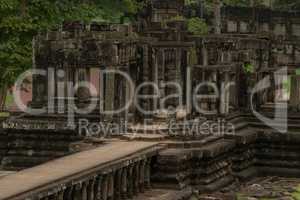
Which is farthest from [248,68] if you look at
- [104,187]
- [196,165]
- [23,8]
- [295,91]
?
[104,187]

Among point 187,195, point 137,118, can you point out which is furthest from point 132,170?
point 137,118

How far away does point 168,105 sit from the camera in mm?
19125

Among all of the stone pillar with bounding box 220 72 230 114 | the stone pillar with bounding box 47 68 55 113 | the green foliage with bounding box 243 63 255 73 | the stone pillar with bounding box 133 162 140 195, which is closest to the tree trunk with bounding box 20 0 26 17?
the stone pillar with bounding box 47 68 55 113

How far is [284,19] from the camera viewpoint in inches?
1644

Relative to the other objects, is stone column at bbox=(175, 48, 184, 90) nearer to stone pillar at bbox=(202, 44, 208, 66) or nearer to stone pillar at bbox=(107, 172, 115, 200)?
stone pillar at bbox=(202, 44, 208, 66)

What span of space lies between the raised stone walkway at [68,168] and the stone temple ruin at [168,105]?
2.10 feet

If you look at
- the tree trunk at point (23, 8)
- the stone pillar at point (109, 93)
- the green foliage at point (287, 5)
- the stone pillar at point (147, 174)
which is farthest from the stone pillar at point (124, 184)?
the green foliage at point (287, 5)

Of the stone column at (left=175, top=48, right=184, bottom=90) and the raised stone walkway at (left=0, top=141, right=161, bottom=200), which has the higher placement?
the stone column at (left=175, top=48, right=184, bottom=90)

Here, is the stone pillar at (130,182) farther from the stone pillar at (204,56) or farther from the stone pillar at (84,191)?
the stone pillar at (204,56)

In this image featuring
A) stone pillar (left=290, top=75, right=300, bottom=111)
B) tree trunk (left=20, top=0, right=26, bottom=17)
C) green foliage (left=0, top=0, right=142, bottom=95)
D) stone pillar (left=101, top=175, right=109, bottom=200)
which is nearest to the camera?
stone pillar (left=101, top=175, right=109, bottom=200)

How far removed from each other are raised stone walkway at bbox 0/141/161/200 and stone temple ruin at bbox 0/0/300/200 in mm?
639

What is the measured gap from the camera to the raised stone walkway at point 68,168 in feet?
35.4

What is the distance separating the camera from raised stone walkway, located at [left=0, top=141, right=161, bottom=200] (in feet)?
35.4

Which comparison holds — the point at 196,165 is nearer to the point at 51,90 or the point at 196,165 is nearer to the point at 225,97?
the point at 225,97
